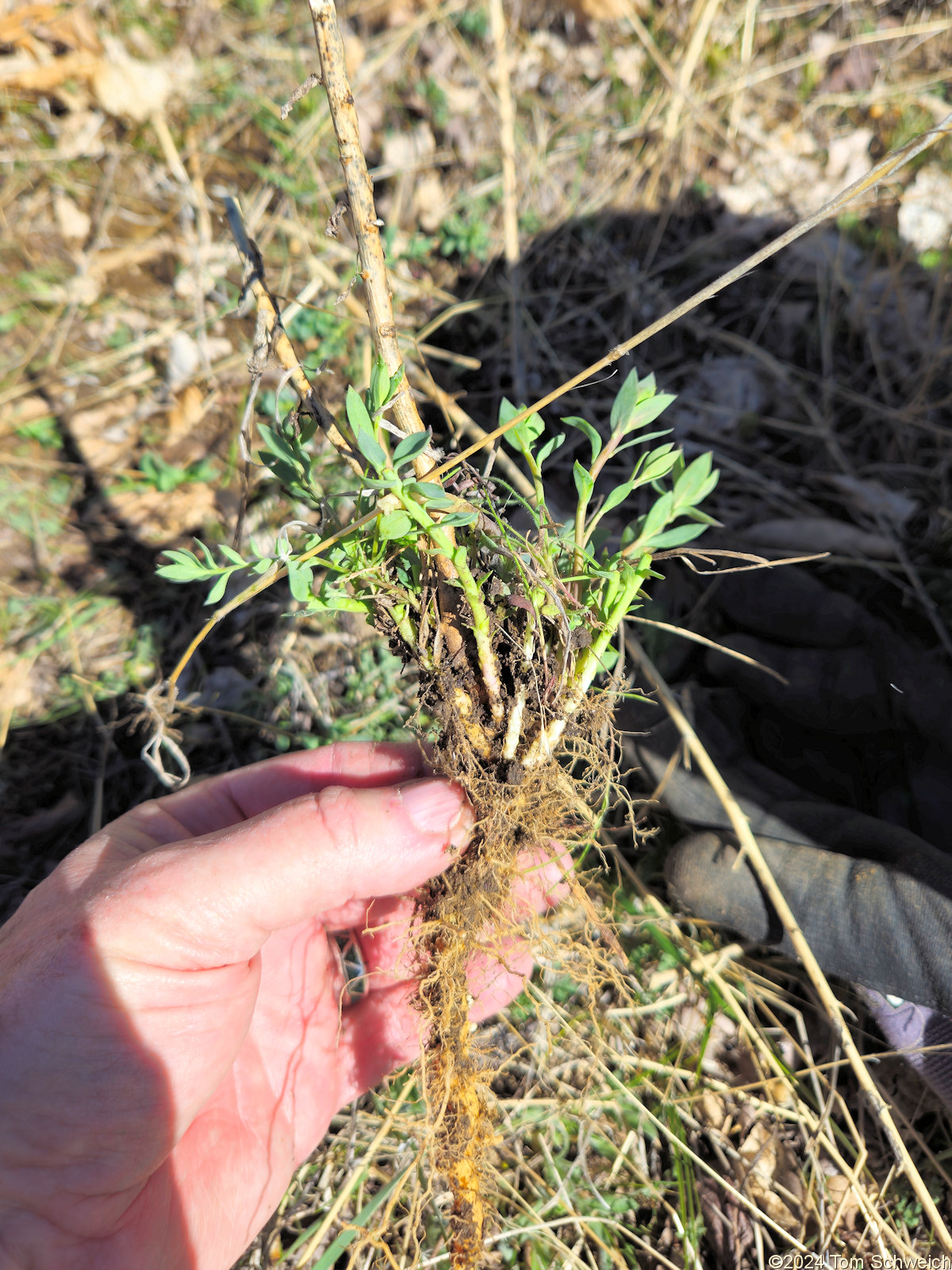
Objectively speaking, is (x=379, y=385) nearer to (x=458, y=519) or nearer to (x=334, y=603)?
(x=458, y=519)

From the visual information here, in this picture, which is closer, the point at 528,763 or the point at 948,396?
the point at 528,763

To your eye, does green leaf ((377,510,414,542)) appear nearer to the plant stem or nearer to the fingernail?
the plant stem

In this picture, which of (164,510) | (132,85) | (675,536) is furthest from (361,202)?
(132,85)

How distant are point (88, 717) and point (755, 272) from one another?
3189mm

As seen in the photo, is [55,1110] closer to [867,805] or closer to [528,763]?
[528,763]

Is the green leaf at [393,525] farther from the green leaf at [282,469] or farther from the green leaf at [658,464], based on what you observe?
the green leaf at [658,464]

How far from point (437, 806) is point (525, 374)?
78.1 inches

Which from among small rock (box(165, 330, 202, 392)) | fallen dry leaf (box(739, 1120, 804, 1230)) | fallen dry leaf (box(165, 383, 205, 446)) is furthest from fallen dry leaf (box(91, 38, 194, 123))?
fallen dry leaf (box(739, 1120, 804, 1230))

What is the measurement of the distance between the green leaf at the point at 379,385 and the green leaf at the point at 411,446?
4.1 inches

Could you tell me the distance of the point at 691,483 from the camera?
118cm

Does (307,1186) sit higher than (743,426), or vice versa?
(743,426)

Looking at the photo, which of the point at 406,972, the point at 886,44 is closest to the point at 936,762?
the point at 406,972

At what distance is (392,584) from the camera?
4.21 feet

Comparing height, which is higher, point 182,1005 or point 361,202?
point 361,202
